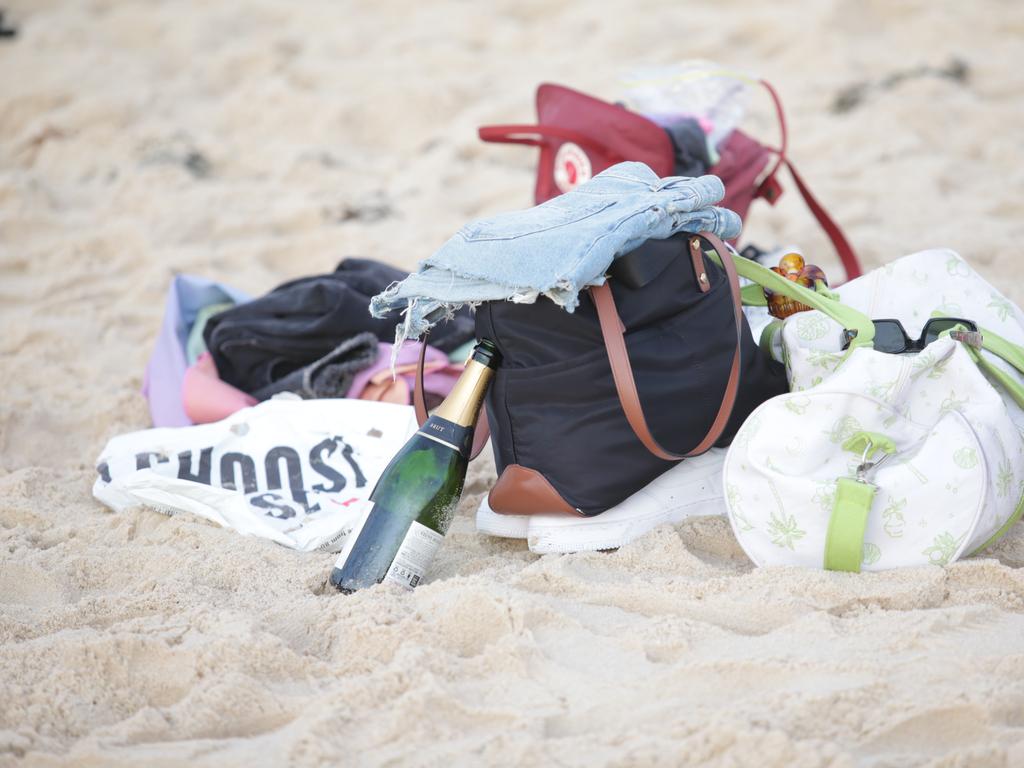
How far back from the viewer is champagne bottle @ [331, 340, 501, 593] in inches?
62.4

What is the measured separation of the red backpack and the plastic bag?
84 centimetres

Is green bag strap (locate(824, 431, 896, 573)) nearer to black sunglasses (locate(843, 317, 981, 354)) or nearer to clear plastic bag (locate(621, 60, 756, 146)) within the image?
black sunglasses (locate(843, 317, 981, 354))

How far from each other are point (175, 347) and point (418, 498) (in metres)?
1.06

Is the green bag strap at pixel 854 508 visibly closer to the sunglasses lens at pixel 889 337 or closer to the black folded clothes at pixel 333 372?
the sunglasses lens at pixel 889 337

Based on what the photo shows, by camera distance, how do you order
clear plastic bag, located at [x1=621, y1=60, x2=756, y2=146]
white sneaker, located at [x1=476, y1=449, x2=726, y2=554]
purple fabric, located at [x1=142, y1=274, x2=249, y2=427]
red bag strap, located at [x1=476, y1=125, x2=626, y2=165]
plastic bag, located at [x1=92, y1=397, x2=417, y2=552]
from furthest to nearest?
clear plastic bag, located at [x1=621, y1=60, x2=756, y2=146], red bag strap, located at [x1=476, y1=125, x2=626, y2=165], purple fabric, located at [x1=142, y1=274, x2=249, y2=427], plastic bag, located at [x1=92, y1=397, x2=417, y2=552], white sneaker, located at [x1=476, y1=449, x2=726, y2=554]

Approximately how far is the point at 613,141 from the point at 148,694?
5.38ft

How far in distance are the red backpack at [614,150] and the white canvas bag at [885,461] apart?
90 cm

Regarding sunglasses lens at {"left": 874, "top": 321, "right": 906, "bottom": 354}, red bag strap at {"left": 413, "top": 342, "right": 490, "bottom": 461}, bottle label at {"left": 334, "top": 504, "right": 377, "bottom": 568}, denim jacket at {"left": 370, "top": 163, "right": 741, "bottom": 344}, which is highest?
denim jacket at {"left": 370, "top": 163, "right": 741, "bottom": 344}

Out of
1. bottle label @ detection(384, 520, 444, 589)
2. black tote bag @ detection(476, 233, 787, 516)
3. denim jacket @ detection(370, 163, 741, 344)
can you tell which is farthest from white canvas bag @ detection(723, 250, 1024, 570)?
bottle label @ detection(384, 520, 444, 589)

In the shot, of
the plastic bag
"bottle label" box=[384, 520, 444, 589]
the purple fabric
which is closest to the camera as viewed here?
"bottle label" box=[384, 520, 444, 589]

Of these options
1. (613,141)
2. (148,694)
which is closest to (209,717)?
(148,694)

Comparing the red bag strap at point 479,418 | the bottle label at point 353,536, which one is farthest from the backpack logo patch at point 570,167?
the bottle label at point 353,536

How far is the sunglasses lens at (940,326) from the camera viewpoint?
5.41 ft

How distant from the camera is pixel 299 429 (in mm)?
2100
